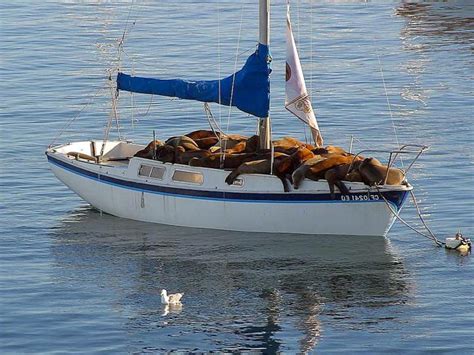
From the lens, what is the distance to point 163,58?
88.9 m

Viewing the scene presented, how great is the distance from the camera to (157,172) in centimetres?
5278

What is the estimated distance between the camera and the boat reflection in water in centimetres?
4238

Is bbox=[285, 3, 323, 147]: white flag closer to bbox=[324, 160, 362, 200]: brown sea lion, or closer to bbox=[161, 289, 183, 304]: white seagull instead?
bbox=[324, 160, 362, 200]: brown sea lion

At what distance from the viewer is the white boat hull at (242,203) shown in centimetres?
5009

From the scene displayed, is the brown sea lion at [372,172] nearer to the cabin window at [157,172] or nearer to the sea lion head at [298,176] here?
the sea lion head at [298,176]

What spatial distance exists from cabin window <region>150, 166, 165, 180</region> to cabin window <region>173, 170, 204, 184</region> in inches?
20.5

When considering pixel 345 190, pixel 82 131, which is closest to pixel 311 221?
pixel 345 190

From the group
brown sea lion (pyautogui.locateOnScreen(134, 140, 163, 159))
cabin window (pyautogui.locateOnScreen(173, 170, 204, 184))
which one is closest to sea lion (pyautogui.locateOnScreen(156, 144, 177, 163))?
brown sea lion (pyautogui.locateOnScreen(134, 140, 163, 159))

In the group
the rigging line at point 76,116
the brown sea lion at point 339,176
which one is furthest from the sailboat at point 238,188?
the rigging line at point 76,116

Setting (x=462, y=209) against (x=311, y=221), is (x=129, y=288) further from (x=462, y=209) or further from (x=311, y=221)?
(x=462, y=209)

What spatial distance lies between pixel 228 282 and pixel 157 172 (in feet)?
23.3

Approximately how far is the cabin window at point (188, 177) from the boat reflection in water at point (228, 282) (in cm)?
176

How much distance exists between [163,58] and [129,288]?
143 ft

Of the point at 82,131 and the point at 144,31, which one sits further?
the point at 144,31
